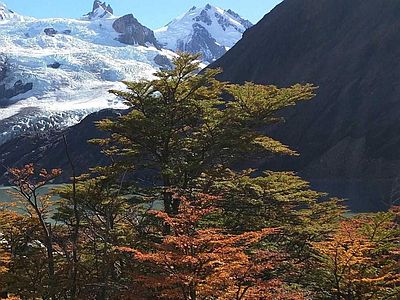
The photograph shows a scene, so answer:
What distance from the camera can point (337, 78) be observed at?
77.8 m

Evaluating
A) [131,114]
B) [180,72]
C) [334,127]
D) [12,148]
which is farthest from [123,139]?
[12,148]

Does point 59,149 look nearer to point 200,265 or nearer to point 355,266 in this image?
point 355,266

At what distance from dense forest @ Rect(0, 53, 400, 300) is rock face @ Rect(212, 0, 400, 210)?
1278 inches

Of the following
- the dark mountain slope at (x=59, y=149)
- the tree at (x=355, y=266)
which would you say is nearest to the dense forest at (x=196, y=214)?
the tree at (x=355, y=266)

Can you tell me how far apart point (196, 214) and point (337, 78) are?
72760mm

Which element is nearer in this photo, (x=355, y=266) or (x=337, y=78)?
(x=355, y=266)

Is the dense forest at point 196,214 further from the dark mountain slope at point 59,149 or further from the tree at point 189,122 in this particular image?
the dark mountain slope at point 59,149

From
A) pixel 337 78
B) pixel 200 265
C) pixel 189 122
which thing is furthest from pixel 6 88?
pixel 200 265

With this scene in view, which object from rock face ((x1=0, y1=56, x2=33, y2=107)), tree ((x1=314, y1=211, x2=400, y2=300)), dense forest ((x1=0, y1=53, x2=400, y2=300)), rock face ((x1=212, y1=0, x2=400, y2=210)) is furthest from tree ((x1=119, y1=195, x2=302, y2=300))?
rock face ((x1=0, y1=56, x2=33, y2=107))

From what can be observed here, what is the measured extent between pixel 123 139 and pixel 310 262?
5.82 meters

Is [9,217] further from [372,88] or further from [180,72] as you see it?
[372,88]

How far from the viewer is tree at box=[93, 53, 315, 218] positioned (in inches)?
497

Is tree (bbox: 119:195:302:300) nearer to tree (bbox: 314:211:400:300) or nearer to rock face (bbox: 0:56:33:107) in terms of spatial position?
tree (bbox: 314:211:400:300)

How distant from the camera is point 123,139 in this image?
14.1 m
